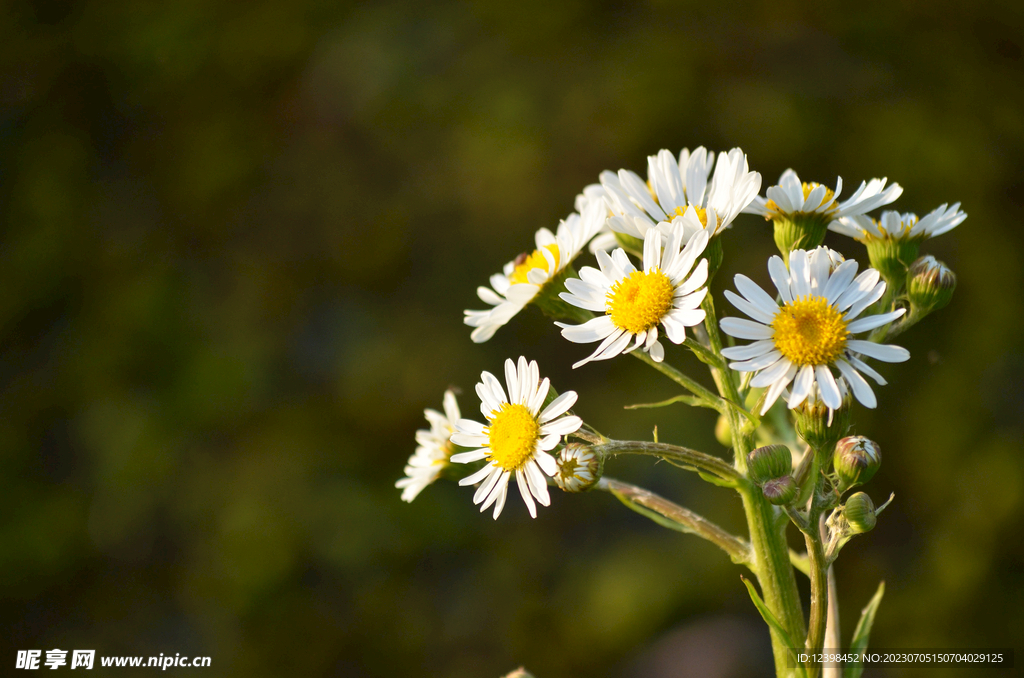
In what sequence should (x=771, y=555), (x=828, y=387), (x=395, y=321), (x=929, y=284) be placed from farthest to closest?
(x=395, y=321)
(x=929, y=284)
(x=771, y=555)
(x=828, y=387)

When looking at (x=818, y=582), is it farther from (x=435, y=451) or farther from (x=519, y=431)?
(x=435, y=451)

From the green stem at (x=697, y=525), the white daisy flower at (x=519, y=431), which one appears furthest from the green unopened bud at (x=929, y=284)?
the white daisy flower at (x=519, y=431)

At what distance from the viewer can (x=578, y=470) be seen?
2.49 feet

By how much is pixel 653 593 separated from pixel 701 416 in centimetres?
76

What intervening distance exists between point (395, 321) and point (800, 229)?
7.52 feet

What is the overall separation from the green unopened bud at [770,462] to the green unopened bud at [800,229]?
0.29 meters

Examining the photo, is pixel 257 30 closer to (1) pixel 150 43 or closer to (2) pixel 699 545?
(1) pixel 150 43

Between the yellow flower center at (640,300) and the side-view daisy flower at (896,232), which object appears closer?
the yellow flower center at (640,300)

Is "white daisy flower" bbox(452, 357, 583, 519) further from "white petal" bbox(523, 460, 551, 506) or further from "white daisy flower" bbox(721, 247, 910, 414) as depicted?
"white daisy flower" bbox(721, 247, 910, 414)

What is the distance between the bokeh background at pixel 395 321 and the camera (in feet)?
8.16

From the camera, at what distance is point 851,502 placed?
0.75m

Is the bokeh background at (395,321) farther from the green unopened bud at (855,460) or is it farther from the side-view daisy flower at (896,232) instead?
the green unopened bud at (855,460)

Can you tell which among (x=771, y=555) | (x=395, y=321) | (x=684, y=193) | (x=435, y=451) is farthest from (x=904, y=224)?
(x=395, y=321)

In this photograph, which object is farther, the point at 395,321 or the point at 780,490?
the point at 395,321
